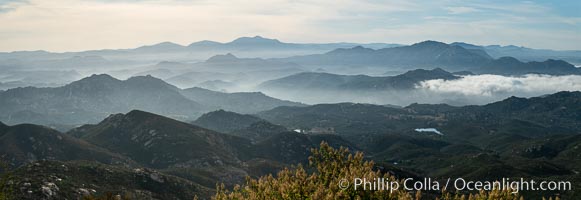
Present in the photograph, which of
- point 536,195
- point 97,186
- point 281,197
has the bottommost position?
point 536,195

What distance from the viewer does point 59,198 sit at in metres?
93.9

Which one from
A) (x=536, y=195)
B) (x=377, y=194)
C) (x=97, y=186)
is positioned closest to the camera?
(x=377, y=194)

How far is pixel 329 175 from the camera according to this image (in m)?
32.7

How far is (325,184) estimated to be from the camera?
31.5 meters

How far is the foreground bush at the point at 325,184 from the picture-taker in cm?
2569

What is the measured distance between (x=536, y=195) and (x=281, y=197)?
135497 mm

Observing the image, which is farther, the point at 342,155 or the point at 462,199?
the point at 342,155

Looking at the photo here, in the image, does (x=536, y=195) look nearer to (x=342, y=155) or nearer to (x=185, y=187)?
(x=185, y=187)

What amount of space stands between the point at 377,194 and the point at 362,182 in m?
1.17

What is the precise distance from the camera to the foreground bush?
2569cm

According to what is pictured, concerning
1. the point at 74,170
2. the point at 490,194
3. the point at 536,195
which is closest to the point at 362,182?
the point at 490,194

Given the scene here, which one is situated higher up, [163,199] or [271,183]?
[271,183]

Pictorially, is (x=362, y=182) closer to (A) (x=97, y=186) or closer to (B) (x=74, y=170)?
(A) (x=97, y=186)

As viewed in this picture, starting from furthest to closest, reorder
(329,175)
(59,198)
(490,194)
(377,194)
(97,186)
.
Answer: (97,186) < (59,198) < (329,175) < (377,194) < (490,194)
